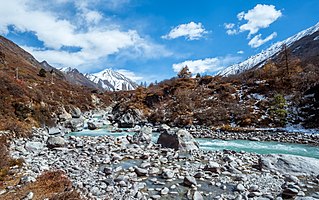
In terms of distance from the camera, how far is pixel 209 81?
6056 centimetres

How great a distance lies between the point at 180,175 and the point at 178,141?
675 centimetres

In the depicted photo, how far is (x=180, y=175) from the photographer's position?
35.9 ft

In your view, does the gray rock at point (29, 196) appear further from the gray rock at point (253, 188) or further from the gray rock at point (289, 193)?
the gray rock at point (289, 193)

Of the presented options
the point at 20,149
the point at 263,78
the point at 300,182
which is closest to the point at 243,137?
the point at 300,182

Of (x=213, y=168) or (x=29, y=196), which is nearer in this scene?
(x=29, y=196)

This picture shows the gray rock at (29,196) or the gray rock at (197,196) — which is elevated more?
the gray rock at (29,196)

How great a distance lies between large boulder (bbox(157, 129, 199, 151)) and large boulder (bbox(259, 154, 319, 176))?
20.3ft

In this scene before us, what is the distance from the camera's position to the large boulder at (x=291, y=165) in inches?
438

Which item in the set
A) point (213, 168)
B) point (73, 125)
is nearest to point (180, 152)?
point (213, 168)

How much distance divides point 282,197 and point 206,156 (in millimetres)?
7086

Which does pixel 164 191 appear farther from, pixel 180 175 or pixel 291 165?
pixel 291 165

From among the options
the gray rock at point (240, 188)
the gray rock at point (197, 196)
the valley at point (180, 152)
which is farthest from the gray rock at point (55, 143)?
the gray rock at point (240, 188)

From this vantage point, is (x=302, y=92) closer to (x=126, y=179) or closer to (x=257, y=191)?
(x=257, y=191)

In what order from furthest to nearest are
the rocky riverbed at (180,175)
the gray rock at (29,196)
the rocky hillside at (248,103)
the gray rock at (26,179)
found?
the rocky hillside at (248,103) < the rocky riverbed at (180,175) < the gray rock at (26,179) < the gray rock at (29,196)
